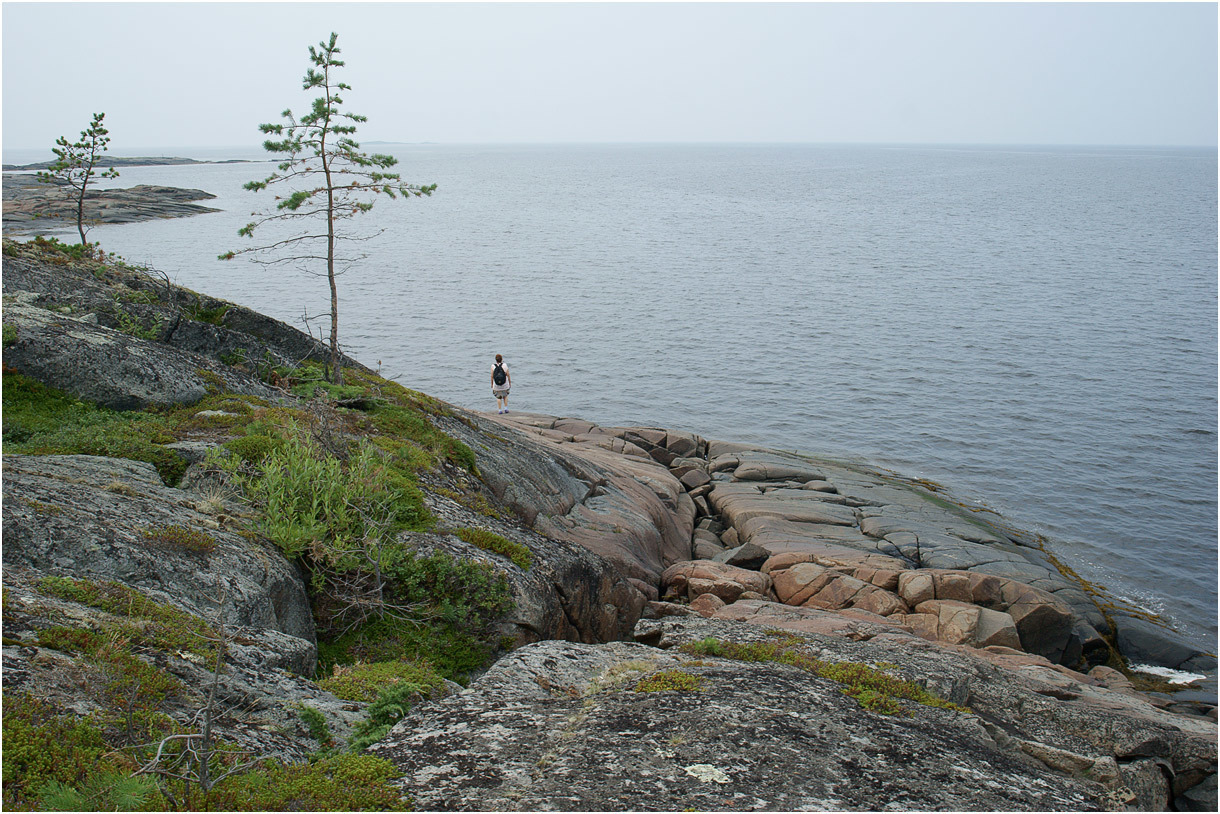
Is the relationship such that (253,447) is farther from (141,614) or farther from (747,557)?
(747,557)

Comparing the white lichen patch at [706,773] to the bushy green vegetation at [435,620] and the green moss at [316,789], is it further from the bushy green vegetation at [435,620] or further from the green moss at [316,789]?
the bushy green vegetation at [435,620]

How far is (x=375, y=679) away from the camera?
772 cm

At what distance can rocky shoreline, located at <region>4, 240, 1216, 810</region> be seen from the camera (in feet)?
19.3

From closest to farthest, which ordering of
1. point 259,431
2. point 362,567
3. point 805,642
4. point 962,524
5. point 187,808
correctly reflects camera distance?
point 187,808 < point 362,567 < point 805,642 < point 259,431 < point 962,524

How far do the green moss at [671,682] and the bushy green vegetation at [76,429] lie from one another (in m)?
7.15

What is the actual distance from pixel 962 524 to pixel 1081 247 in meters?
68.4

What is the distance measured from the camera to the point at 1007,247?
252 feet

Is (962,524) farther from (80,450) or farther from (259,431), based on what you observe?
(80,450)

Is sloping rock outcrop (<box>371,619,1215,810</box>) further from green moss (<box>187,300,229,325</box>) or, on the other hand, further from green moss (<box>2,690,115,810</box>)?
green moss (<box>187,300,229,325</box>)

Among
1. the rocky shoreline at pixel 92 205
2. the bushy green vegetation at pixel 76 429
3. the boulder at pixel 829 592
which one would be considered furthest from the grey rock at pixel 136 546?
the rocky shoreline at pixel 92 205

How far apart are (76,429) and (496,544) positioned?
640 centimetres

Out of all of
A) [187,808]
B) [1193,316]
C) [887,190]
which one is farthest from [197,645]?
Answer: [887,190]

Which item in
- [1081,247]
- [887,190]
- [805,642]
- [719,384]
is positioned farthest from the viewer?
[887,190]

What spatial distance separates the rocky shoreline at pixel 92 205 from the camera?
72750 millimetres
